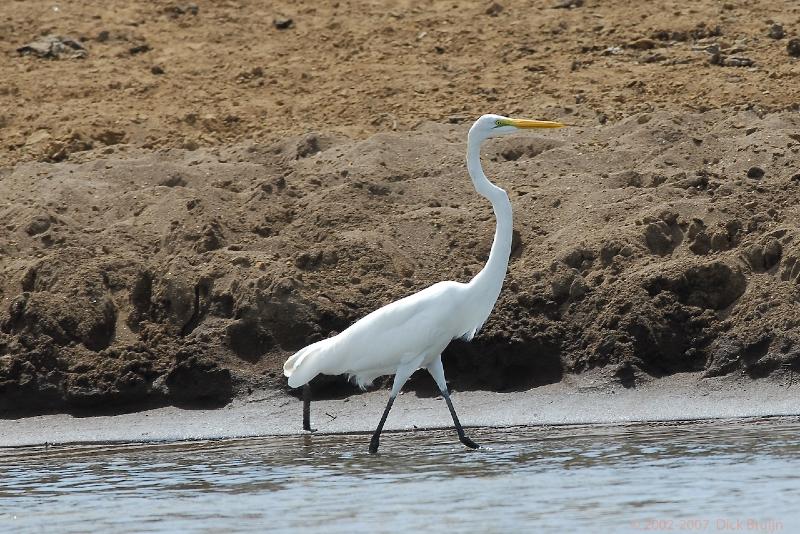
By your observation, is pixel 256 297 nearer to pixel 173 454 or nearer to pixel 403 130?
pixel 173 454

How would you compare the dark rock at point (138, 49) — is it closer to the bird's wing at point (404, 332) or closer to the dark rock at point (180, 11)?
the dark rock at point (180, 11)

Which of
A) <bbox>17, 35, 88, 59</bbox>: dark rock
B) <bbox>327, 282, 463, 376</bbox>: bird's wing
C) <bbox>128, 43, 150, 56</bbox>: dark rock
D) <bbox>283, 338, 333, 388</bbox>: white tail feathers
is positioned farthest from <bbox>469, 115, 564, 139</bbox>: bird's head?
<bbox>17, 35, 88, 59</bbox>: dark rock

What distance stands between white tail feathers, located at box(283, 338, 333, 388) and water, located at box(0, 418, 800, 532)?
413 mm

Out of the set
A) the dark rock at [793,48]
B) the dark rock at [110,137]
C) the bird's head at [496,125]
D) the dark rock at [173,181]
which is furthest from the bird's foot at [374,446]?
the dark rock at [793,48]

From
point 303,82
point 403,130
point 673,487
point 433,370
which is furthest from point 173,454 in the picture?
point 303,82

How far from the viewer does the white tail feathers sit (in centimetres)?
892

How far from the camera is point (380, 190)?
11.7 meters

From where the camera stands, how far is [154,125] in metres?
13.6

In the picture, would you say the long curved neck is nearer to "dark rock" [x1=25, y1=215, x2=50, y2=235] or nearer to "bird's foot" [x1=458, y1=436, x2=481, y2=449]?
"bird's foot" [x1=458, y1=436, x2=481, y2=449]

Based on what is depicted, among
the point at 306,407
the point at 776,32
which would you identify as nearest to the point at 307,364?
the point at 306,407

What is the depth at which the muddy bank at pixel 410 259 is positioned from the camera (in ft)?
32.0

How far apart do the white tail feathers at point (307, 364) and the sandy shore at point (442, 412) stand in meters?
0.56

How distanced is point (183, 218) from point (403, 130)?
2449 millimetres

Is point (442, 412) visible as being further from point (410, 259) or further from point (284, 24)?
point (284, 24)
